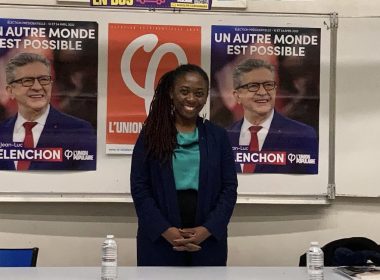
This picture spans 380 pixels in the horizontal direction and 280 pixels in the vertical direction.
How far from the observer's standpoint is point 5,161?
3.52 m

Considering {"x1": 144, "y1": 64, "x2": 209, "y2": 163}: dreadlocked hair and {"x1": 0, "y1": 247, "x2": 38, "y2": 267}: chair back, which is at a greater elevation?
{"x1": 144, "y1": 64, "x2": 209, "y2": 163}: dreadlocked hair

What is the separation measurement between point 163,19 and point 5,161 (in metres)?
1.39

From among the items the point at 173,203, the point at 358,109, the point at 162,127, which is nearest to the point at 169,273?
the point at 173,203

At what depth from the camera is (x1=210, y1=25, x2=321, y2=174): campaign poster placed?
3650mm

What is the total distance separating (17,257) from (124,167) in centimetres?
101

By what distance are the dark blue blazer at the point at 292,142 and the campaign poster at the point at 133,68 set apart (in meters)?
0.66

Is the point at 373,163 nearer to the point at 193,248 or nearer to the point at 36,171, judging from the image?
the point at 193,248

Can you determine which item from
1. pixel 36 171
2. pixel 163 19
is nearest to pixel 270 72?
pixel 163 19

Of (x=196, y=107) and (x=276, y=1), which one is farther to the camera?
(x=276, y=1)

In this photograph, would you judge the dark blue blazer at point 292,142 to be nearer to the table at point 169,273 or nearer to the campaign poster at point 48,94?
the campaign poster at point 48,94

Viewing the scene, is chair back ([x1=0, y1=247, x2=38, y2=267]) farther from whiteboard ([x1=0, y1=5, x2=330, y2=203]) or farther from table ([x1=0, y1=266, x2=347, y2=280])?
whiteboard ([x1=0, y1=5, x2=330, y2=203])

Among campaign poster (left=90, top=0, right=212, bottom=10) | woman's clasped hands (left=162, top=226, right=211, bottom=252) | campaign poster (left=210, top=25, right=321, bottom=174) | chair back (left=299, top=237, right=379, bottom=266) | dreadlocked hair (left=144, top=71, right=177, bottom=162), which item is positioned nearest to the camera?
woman's clasped hands (left=162, top=226, right=211, bottom=252)

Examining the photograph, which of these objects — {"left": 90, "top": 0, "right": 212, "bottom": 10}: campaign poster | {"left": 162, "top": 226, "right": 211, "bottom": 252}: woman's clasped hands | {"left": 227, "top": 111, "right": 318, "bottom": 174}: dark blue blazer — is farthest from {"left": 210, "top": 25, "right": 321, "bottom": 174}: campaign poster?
{"left": 162, "top": 226, "right": 211, "bottom": 252}: woman's clasped hands

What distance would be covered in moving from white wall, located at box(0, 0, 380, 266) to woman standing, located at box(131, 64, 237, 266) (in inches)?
39.3
